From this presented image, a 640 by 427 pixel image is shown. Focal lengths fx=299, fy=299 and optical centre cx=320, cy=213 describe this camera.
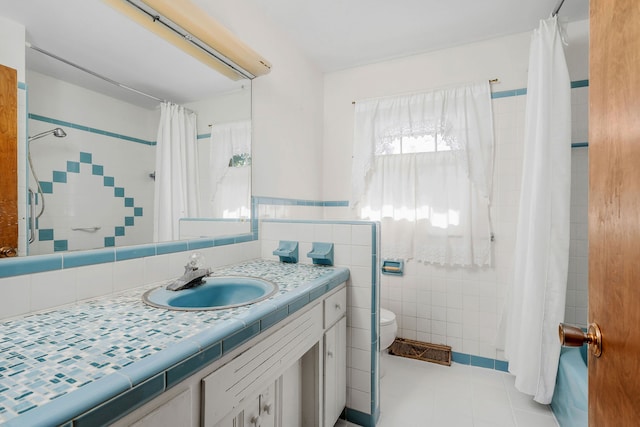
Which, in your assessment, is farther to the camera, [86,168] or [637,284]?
[86,168]

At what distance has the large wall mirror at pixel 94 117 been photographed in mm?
938

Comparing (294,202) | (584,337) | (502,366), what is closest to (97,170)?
(294,202)

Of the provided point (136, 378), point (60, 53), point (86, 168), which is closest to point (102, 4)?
point (60, 53)

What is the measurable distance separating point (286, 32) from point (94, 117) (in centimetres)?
159

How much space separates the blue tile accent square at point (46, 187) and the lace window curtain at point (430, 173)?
203 cm

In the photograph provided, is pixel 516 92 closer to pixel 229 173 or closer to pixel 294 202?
pixel 294 202

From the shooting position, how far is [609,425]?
613mm

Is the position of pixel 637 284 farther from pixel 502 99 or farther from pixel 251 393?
pixel 502 99

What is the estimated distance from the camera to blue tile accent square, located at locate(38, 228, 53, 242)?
0.94 m

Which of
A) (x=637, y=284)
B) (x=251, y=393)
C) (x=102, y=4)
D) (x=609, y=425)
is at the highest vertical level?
(x=102, y=4)

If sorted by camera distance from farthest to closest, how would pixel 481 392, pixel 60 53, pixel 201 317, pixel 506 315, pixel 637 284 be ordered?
1. pixel 506 315
2. pixel 481 392
3. pixel 60 53
4. pixel 201 317
5. pixel 637 284

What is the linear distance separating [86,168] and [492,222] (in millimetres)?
2395

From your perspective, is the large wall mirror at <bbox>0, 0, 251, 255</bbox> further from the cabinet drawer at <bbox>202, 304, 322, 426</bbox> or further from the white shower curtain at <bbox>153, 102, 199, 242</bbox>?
the cabinet drawer at <bbox>202, 304, 322, 426</bbox>

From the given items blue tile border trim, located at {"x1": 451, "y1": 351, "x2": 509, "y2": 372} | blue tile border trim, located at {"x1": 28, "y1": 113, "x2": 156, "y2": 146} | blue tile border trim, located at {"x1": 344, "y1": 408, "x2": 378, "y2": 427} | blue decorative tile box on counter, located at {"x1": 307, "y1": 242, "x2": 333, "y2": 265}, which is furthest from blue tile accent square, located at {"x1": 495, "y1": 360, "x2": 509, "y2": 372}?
blue tile border trim, located at {"x1": 28, "y1": 113, "x2": 156, "y2": 146}
